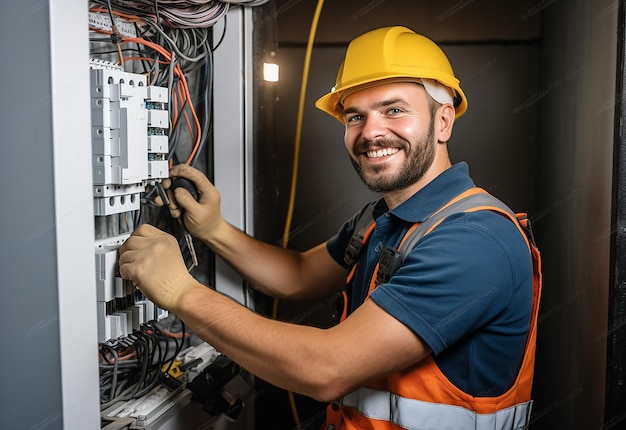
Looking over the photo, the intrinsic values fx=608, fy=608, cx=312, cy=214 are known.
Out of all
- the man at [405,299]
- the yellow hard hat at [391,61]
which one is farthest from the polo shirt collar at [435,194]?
the yellow hard hat at [391,61]

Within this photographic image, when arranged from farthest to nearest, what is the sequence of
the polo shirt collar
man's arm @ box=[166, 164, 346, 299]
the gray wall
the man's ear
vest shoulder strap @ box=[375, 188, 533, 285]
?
1. the gray wall
2. man's arm @ box=[166, 164, 346, 299]
3. the man's ear
4. the polo shirt collar
5. vest shoulder strap @ box=[375, 188, 533, 285]

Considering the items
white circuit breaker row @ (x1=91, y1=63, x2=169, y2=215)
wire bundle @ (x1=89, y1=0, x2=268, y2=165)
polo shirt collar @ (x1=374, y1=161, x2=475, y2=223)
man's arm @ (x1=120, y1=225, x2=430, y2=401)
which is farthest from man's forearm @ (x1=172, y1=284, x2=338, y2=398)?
wire bundle @ (x1=89, y1=0, x2=268, y2=165)

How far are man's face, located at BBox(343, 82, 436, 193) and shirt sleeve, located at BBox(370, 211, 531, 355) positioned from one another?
0.85 ft

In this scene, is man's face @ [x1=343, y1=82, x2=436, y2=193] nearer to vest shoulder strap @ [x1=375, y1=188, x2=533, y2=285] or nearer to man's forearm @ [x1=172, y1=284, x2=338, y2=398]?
vest shoulder strap @ [x1=375, y1=188, x2=533, y2=285]

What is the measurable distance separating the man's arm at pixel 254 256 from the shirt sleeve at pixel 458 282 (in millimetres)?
628

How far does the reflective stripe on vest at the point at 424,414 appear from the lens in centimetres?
118

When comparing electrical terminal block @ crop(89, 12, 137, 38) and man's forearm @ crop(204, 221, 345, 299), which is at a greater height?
electrical terminal block @ crop(89, 12, 137, 38)

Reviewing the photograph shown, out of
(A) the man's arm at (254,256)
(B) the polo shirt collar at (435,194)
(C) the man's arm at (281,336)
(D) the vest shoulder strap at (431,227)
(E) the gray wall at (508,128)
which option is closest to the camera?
(C) the man's arm at (281,336)

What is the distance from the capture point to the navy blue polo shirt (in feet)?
3.63

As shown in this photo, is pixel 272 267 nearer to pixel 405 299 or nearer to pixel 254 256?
pixel 254 256

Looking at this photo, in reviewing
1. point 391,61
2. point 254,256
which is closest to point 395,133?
point 391,61

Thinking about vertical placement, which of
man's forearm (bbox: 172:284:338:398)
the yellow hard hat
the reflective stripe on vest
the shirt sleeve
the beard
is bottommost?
the reflective stripe on vest

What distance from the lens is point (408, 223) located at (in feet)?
4.53

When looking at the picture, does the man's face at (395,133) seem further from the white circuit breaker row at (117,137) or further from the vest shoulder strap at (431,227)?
the white circuit breaker row at (117,137)
